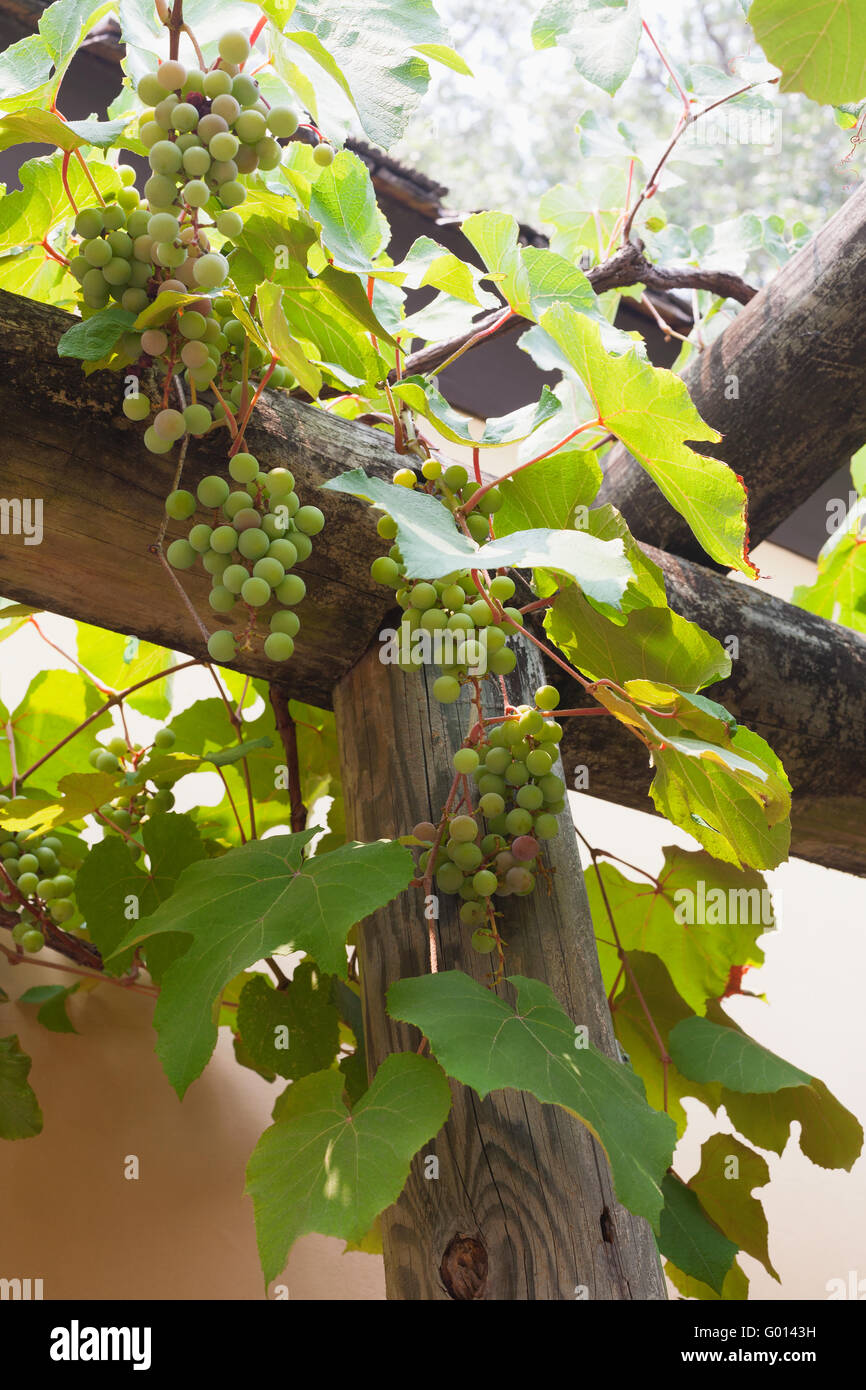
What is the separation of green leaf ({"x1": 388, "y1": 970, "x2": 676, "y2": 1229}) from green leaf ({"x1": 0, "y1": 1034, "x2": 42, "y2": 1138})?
2.10ft

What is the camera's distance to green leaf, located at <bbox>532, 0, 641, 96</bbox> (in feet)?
3.48

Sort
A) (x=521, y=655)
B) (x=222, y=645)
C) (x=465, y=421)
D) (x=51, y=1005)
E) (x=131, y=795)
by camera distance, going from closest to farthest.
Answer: (x=222, y=645) < (x=465, y=421) < (x=521, y=655) < (x=131, y=795) < (x=51, y=1005)

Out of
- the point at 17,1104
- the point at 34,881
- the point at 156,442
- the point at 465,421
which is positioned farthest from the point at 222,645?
the point at 17,1104

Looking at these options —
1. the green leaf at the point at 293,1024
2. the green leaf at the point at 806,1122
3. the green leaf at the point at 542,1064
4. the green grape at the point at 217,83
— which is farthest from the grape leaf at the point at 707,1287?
the green grape at the point at 217,83

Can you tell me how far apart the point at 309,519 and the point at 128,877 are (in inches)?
18.0

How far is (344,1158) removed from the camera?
0.60 metres

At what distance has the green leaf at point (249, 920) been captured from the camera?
642 millimetres

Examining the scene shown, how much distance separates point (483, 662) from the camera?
0.66m

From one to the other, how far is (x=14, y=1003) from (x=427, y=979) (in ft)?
2.64

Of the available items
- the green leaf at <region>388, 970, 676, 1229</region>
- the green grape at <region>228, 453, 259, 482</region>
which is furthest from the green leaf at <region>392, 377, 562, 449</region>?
the green leaf at <region>388, 970, 676, 1229</region>

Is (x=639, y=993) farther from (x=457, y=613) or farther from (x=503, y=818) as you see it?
(x=457, y=613)

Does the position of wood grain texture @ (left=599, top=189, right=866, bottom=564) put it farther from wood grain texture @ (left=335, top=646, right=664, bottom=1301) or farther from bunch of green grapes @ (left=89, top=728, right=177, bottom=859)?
bunch of green grapes @ (left=89, top=728, right=177, bottom=859)

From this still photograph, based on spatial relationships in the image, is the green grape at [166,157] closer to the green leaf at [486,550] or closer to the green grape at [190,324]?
the green grape at [190,324]

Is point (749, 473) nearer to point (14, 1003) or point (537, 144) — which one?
point (14, 1003)
